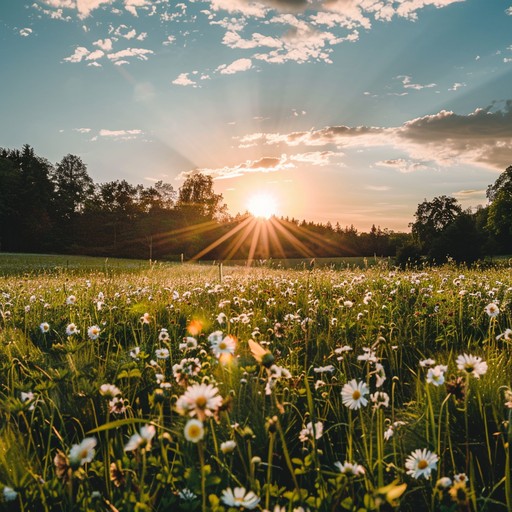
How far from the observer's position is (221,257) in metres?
61.1

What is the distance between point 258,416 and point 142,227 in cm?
6559

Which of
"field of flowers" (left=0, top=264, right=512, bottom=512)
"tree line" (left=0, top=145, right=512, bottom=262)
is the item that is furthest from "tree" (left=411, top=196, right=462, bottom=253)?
"field of flowers" (left=0, top=264, right=512, bottom=512)

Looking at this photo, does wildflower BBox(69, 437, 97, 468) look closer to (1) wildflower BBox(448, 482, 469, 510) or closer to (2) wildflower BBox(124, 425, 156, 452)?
(2) wildflower BBox(124, 425, 156, 452)

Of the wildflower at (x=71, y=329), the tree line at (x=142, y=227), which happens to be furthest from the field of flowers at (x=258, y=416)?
the tree line at (x=142, y=227)

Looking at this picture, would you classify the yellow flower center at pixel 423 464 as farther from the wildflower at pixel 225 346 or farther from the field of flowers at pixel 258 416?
the wildflower at pixel 225 346

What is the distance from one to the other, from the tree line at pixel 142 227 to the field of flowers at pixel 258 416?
2014 inches

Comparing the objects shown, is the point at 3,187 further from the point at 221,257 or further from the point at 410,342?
the point at 410,342

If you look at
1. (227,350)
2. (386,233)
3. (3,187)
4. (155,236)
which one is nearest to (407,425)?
(227,350)

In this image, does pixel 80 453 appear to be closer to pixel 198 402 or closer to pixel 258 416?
pixel 198 402

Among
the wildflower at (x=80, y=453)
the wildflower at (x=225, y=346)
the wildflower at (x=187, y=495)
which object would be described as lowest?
the wildflower at (x=187, y=495)

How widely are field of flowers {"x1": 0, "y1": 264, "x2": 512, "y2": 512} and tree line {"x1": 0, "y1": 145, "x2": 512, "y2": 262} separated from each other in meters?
51.2

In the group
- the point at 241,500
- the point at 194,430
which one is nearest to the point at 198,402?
the point at 194,430

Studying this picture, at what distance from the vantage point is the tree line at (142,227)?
59.7 m

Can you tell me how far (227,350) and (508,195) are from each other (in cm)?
5633
